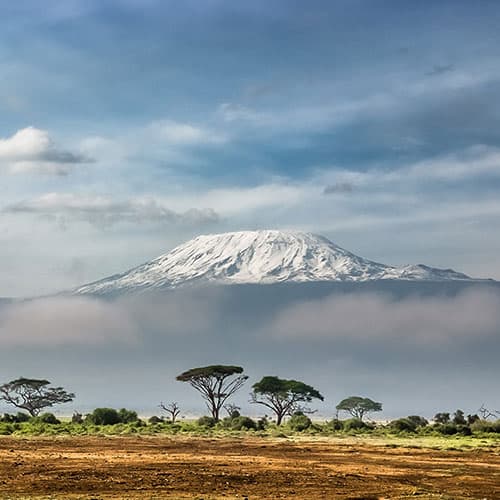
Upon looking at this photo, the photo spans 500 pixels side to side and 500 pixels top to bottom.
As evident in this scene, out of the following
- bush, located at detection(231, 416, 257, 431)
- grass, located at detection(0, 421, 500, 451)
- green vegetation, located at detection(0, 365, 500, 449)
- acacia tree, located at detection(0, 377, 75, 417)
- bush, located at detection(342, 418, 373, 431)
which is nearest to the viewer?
grass, located at detection(0, 421, 500, 451)

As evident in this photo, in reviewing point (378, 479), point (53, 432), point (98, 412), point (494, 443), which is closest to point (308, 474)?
point (378, 479)

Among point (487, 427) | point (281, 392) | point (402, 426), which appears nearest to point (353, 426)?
point (402, 426)

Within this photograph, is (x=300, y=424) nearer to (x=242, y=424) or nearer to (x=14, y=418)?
(x=242, y=424)

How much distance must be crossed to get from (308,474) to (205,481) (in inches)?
188

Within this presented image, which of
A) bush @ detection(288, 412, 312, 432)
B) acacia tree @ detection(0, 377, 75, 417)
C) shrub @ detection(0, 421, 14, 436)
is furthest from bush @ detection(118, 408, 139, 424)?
acacia tree @ detection(0, 377, 75, 417)

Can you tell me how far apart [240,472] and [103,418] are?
53.3 meters

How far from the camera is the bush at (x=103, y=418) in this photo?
83.8 m

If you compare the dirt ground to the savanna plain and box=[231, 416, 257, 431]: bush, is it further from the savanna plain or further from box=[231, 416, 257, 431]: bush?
box=[231, 416, 257, 431]: bush

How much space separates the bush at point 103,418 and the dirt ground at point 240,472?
→ 111 ft

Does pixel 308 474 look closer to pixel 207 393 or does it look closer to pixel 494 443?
pixel 494 443

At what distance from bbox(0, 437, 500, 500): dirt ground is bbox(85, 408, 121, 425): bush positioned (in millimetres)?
33809

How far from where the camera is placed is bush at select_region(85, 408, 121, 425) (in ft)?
275

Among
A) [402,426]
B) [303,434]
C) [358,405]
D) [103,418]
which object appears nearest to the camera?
[303,434]

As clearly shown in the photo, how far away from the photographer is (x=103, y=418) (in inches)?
3327
